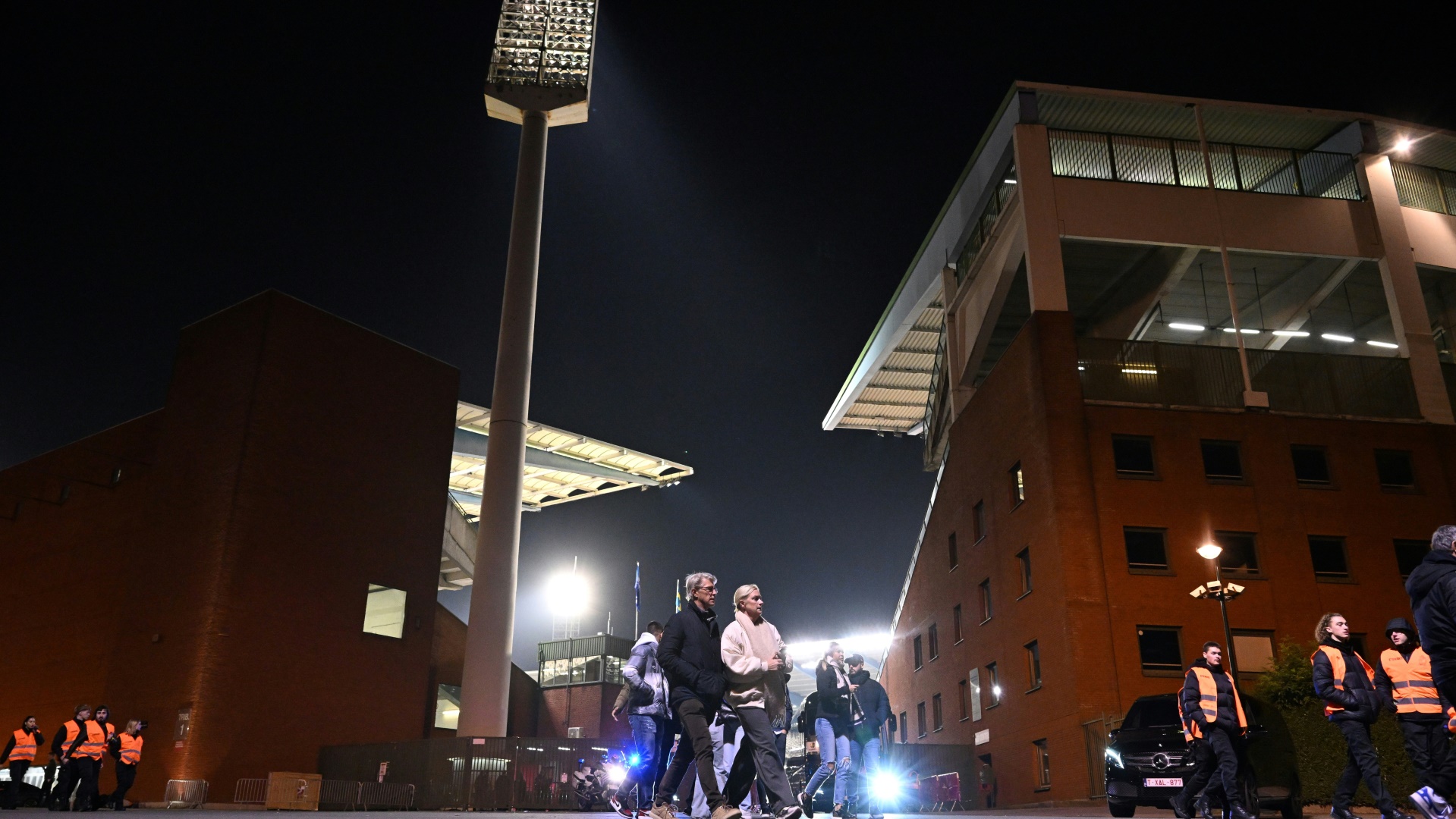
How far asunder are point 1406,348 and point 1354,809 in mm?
18863

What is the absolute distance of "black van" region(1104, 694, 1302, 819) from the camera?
41.7 feet

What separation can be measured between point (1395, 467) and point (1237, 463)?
4.35m

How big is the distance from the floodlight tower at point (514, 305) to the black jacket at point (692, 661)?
22570 mm

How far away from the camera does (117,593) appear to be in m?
27.9

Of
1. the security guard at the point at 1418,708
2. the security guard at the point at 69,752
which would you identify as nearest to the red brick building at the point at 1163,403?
the security guard at the point at 1418,708

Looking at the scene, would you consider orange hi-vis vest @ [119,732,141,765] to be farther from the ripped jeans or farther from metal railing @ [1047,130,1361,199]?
metal railing @ [1047,130,1361,199]

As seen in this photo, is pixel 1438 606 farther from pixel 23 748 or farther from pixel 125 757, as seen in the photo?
pixel 23 748

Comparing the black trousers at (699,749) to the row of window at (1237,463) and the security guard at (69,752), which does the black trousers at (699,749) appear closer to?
the security guard at (69,752)

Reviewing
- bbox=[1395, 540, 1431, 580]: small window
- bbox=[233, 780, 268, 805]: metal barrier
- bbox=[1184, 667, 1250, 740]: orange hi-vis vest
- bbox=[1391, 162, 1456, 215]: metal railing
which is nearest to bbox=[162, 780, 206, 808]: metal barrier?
bbox=[233, 780, 268, 805]: metal barrier

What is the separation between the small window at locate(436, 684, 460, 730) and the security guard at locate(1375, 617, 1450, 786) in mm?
27959

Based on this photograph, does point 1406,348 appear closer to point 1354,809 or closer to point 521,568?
point 1354,809

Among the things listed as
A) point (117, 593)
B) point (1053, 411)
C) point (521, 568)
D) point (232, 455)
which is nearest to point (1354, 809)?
point (1053, 411)

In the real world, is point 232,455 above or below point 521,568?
below

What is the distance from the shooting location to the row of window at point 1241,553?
24.3 meters
